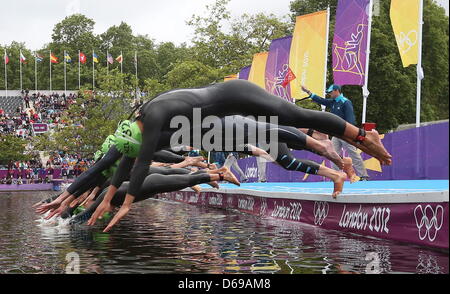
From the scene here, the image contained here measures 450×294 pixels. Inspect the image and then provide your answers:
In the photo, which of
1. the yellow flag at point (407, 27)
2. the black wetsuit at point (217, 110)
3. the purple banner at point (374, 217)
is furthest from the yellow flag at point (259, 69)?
the black wetsuit at point (217, 110)

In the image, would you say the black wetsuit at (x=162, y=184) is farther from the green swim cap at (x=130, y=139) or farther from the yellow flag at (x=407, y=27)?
the yellow flag at (x=407, y=27)

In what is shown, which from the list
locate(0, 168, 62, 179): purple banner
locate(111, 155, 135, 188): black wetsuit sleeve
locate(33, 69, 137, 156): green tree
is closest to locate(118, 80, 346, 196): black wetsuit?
locate(111, 155, 135, 188): black wetsuit sleeve

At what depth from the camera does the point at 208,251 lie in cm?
793

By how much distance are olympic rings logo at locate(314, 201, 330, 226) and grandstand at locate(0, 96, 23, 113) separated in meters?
71.7

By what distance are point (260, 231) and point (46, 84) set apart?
9510 cm

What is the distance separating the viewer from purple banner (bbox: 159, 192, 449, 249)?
7059 mm

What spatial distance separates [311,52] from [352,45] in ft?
9.04

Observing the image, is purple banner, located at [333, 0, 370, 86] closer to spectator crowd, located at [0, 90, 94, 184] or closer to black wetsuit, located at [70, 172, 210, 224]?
black wetsuit, located at [70, 172, 210, 224]

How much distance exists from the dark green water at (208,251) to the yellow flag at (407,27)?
23.3ft

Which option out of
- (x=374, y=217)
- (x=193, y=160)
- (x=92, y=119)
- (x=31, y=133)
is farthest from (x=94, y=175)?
(x=31, y=133)

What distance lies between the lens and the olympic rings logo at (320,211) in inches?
432

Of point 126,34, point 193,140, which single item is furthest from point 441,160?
point 126,34

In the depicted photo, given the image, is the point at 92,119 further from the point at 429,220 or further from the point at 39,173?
the point at 429,220
